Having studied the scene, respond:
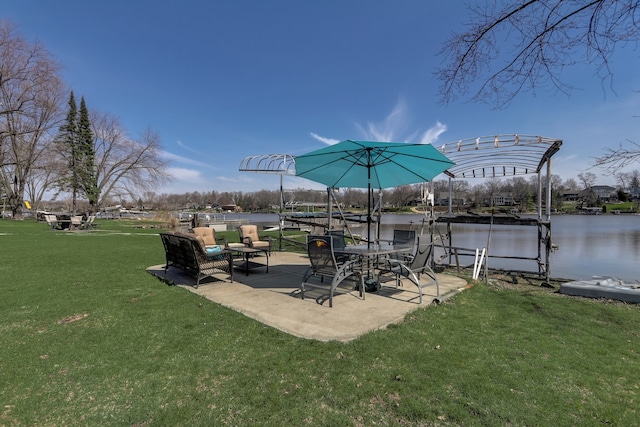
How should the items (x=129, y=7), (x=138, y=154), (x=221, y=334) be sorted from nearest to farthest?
(x=221, y=334) → (x=129, y=7) → (x=138, y=154)

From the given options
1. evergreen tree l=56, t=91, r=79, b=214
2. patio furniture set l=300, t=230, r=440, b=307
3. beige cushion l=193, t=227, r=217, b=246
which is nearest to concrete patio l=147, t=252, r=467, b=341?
patio furniture set l=300, t=230, r=440, b=307

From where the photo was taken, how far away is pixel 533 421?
6.91 ft

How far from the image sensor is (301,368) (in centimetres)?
273

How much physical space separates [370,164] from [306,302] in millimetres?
2798

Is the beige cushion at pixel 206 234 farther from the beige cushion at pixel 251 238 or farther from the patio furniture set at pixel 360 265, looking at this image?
Result: the patio furniture set at pixel 360 265

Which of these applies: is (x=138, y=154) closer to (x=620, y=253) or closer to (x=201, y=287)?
(x=201, y=287)

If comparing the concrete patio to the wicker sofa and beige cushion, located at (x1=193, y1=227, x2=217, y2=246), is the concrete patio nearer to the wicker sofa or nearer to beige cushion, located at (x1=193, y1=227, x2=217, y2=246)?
the wicker sofa

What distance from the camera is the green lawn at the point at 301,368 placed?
7.11 ft

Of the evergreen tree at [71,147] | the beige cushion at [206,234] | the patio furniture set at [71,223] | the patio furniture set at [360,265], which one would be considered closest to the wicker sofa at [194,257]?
the beige cushion at [206,234]

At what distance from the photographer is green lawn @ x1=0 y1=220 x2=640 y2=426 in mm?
2168

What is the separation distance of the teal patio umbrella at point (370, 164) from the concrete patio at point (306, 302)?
4.51 feet

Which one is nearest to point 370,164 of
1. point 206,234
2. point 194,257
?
point 194,257

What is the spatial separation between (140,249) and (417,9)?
9872 mm

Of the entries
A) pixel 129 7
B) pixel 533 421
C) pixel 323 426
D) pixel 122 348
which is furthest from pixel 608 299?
pixel 129 7
